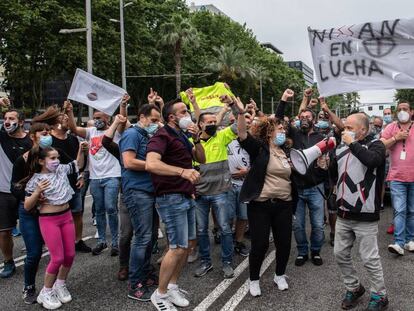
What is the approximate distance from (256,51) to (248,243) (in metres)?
52.1

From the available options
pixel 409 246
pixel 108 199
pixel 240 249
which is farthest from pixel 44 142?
pixel 409 246

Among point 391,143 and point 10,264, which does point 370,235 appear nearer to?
point 391,143

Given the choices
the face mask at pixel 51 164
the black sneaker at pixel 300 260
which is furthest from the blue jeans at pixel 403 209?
the face mask at pixel 51 164

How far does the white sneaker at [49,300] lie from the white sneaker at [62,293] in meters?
0.06

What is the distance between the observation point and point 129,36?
92.1 ft

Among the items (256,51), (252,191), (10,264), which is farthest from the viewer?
(256,51)

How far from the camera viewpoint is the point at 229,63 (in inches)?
1750

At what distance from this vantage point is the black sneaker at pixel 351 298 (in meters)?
3.98

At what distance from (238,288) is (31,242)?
83.8 inches

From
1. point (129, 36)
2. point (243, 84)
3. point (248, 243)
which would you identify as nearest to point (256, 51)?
point (243, 84)

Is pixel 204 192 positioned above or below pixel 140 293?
above

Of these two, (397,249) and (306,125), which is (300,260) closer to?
(397,249)

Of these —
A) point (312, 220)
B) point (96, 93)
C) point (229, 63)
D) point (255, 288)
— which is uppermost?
point (229, 63)

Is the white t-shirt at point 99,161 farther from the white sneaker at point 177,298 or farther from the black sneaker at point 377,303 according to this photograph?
the black sneaker at point 377,303
